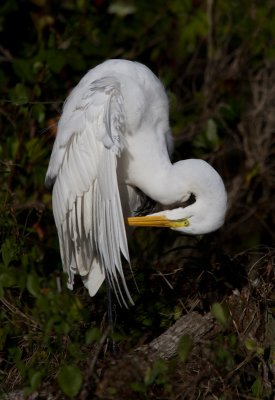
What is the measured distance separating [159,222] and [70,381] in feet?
3.52

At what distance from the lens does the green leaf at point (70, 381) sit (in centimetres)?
241

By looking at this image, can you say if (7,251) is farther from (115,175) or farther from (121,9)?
(121,9)

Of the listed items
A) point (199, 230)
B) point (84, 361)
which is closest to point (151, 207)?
point (199, 230)

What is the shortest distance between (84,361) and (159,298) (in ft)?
3.24

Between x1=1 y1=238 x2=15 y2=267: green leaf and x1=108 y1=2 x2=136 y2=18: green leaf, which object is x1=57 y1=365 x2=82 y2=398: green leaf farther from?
x1=108 y1=2 x2=136 y2=18: green leaf

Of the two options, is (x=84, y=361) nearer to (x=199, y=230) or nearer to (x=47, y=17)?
(x=199, y=230)

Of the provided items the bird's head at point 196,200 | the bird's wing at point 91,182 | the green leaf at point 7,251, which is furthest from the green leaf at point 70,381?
the bird's head at point 196,200

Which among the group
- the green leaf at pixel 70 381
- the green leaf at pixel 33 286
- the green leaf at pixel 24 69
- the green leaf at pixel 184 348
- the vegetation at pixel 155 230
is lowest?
the vegetation at pixel 155 230

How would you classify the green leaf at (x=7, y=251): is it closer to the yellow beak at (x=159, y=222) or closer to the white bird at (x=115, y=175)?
the white bird at (x=115, y=175)

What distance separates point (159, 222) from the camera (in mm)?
3350

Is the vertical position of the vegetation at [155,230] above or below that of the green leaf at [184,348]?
below

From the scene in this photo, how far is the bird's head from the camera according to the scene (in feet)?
10.4

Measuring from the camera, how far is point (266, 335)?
3.22m

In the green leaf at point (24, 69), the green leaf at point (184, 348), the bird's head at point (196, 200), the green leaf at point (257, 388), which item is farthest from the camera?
the green leaf at point (24, 69)
